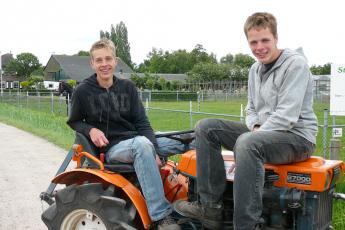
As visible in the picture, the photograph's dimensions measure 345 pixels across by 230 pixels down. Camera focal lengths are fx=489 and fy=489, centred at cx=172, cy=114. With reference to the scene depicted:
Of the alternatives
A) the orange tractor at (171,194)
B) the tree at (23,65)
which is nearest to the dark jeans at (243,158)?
the orange tractor at (171,194)

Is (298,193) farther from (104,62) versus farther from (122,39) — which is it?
(122,39)

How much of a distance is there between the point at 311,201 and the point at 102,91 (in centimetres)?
192

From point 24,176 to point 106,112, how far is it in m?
4.29

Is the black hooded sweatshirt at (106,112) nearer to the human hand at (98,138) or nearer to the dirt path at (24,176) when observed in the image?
the human hand at (98,138)

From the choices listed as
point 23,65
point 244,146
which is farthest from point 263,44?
point 23,65

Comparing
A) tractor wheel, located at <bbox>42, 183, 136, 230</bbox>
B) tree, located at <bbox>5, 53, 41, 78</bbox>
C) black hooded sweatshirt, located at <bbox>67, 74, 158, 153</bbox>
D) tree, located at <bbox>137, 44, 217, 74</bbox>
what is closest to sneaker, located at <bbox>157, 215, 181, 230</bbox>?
tractor wheel, located at <bbox>42, 183, 136, 230</bbox>

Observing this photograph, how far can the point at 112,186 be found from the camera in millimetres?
3717

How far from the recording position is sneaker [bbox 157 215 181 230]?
3626mm

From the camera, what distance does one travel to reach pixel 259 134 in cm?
326

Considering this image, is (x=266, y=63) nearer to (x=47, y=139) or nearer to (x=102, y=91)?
(x=102, y=91)

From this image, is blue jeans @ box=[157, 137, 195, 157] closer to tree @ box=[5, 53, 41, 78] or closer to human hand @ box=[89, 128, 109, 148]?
human hand @ box=[89, 128, 109, 148]

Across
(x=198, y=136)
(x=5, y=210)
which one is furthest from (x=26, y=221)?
(x=198, y=136)

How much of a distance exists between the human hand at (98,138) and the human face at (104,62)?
1.59ft

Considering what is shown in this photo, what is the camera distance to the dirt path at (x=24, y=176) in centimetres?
545
